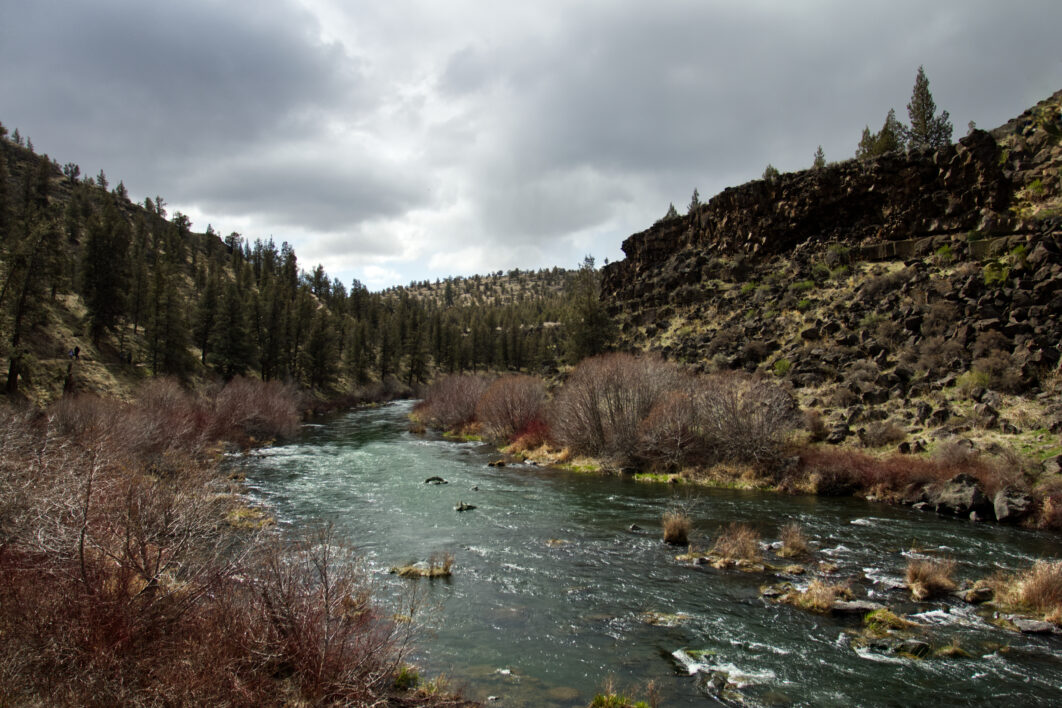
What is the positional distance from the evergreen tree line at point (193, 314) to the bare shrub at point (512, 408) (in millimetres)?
20406

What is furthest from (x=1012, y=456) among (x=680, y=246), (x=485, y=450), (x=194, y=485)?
(x=680, y=246)

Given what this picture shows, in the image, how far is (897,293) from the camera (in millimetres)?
39688

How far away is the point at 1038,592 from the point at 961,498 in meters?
10.0

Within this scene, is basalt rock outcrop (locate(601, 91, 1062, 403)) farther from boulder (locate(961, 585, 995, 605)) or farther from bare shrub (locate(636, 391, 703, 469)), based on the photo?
boulder (locate(961, 585, 995, 605))

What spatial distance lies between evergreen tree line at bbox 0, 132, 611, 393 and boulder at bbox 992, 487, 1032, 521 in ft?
154

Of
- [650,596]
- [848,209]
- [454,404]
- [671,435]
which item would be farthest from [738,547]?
[848,209]

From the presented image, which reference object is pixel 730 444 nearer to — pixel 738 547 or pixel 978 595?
pixel 738 547

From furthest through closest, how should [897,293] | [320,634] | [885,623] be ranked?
[897,293] < [885,623] < [320,634]

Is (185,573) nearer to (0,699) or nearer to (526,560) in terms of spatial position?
(0,699)

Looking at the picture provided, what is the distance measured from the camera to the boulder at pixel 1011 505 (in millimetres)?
19056

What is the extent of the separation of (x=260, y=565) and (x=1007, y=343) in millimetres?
36532

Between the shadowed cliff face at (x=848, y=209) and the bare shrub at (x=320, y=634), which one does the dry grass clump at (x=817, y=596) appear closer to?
the bare shrub at (x=320, y=634)

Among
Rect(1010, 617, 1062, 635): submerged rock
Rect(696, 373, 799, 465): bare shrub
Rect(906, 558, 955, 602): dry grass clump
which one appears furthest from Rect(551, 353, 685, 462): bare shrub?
Rect(1010, 617, 1062, 635): submerged rock

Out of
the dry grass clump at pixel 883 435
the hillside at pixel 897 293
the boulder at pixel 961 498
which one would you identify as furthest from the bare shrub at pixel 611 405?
the boulder at pixel 961 498
